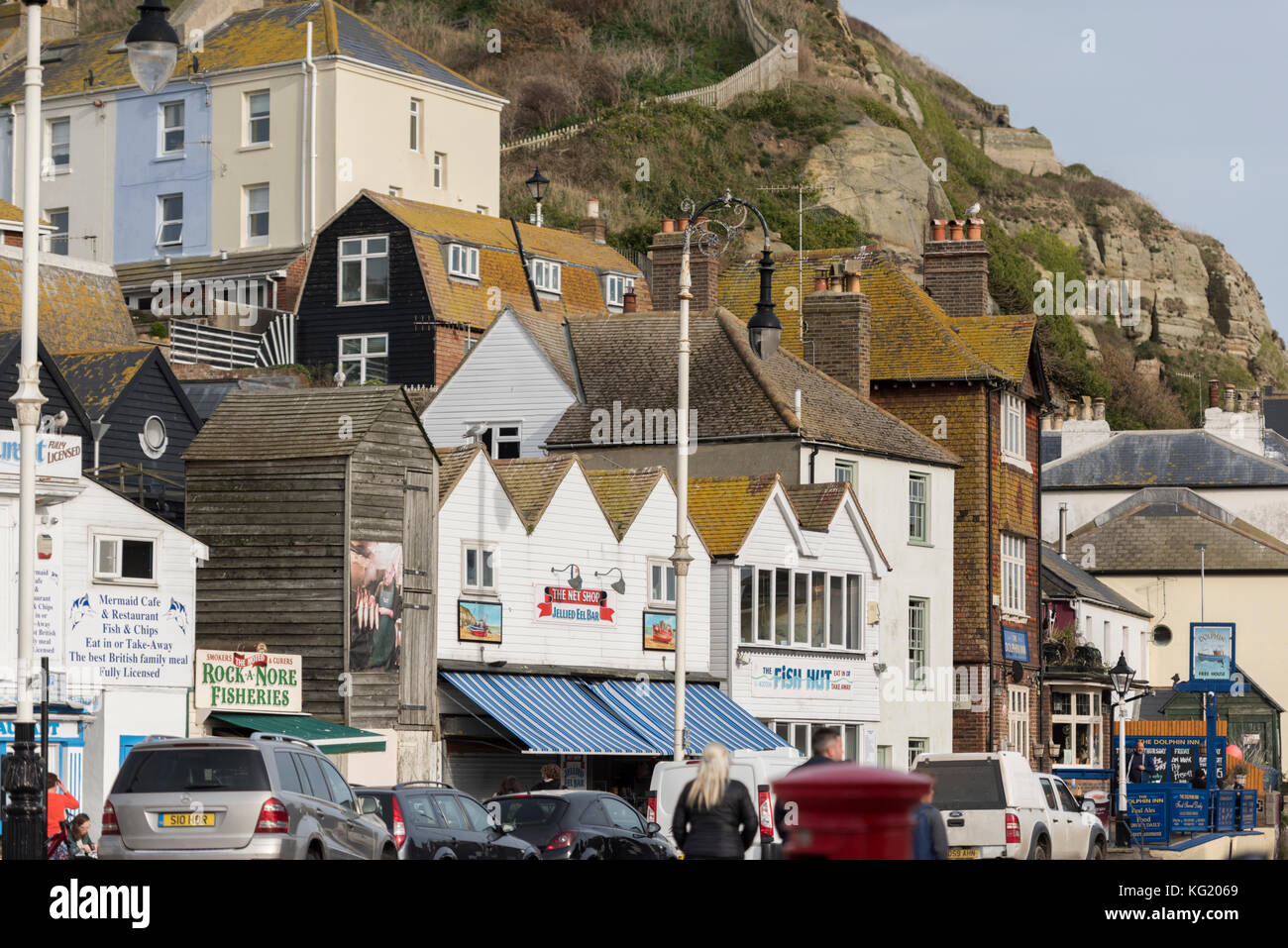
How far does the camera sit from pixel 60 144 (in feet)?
222

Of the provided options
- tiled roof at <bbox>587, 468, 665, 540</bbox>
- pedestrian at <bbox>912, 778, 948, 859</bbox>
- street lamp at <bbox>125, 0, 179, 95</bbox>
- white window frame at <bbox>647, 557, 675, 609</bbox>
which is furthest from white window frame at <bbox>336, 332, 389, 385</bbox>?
pedestrian at <bbox>912, 778, 948, 859</bbox>

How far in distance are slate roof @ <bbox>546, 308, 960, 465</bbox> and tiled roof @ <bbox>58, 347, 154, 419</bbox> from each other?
10951 mm

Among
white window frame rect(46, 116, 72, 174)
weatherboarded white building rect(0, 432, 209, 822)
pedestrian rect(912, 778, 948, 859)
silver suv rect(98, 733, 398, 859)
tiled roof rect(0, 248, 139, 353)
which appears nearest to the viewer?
pedestrian rect(912, 778, 948, 859)

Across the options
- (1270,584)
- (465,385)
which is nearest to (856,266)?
(465,385)

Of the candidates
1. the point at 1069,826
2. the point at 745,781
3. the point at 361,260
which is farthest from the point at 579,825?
the point at 361,260

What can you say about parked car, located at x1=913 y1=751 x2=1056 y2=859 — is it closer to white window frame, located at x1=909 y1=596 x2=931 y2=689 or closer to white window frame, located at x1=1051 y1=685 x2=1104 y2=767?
white window frame, located at x1=909 y1=596 x2=931 y2=689

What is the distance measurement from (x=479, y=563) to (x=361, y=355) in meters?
23.5

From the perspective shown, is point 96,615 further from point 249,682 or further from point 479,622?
point 479,622

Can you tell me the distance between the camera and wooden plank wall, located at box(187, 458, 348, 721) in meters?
32.6
